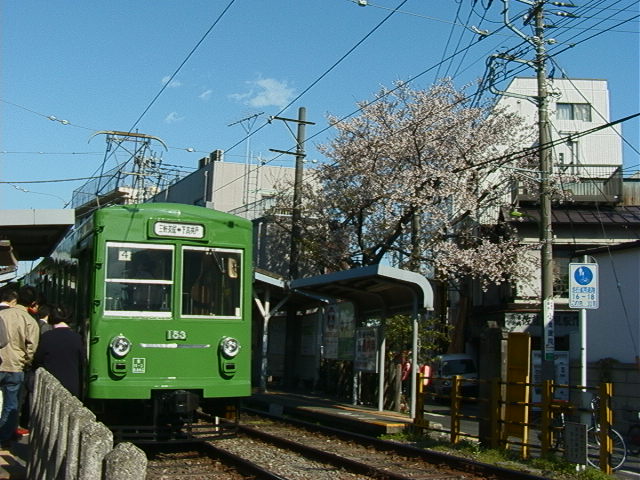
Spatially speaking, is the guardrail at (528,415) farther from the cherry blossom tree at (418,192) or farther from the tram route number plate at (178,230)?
the cherry blossom tree at (418,192)

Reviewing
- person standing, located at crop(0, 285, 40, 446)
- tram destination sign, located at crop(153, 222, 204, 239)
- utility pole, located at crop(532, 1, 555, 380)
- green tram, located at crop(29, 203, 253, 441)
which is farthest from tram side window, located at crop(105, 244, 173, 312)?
utility pole, located at crop(532, 1, 555, 380)

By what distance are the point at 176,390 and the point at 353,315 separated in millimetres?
7590

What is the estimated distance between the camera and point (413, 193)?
25.3m

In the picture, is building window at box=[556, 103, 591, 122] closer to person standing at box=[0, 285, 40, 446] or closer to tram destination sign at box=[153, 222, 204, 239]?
tram destination sign at box=[153, 222, 204, 239]

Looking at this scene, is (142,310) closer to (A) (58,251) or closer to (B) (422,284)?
(A) (58,251)

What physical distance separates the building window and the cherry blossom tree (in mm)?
15144

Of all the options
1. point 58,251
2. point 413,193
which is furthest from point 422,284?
point 413,193

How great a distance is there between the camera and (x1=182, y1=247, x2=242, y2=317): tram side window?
1037 centimetres

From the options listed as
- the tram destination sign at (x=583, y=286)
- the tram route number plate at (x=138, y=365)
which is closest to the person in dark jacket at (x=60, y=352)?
the tram route number plate at (x=138, y=365)

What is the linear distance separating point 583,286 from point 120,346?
6558mm

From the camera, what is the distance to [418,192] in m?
25.6

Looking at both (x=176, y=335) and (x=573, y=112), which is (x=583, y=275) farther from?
(x=573, y=112)

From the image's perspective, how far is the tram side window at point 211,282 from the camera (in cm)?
1037

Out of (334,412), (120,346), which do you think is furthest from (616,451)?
(120,346)
